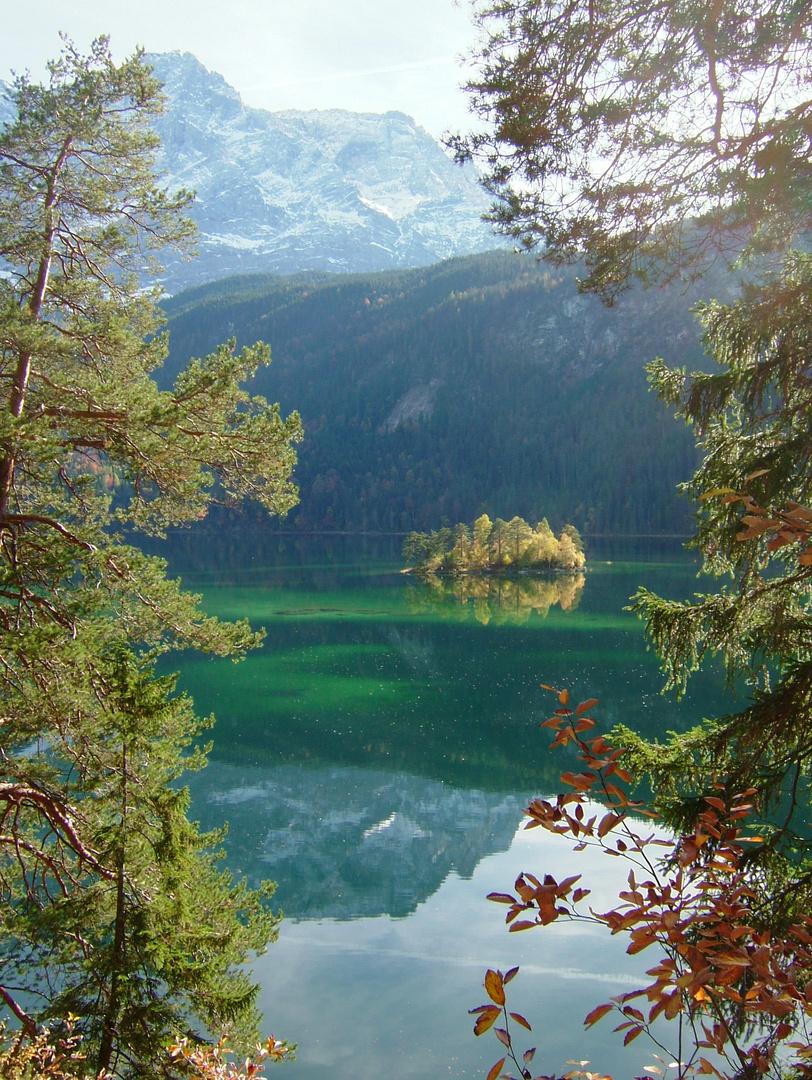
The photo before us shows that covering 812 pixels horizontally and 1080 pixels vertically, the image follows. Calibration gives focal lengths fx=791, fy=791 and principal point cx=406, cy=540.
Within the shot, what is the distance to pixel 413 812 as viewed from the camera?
17375 millimetres

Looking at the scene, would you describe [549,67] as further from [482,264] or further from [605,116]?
[482,264]

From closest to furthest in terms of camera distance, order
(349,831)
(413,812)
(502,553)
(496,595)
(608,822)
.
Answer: (608,822)
(349,831)
(413,812)
(496,595)
(502,553)

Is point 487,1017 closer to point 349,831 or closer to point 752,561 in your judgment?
point 752,561

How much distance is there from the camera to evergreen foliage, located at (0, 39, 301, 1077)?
5758 millimetres

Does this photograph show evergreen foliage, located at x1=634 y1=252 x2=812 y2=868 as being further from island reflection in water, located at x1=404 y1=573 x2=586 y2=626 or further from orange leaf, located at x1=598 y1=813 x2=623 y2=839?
island reflection in water, located at x1=404 y1=573 x2=586 y2=626

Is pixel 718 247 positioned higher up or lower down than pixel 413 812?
higher up

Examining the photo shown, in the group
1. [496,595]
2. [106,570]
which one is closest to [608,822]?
[106,570]

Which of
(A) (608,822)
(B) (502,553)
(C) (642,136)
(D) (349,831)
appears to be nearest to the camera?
(A) (608,822)

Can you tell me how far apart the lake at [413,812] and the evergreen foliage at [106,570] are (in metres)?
3.63

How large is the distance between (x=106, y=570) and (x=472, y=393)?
155146 millimetres

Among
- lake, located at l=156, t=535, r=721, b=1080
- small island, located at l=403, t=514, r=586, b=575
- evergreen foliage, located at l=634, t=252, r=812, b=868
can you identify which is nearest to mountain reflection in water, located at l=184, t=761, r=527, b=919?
lake, located at l=156, t=535, r=721, b=1080

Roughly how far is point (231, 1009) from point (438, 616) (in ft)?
115

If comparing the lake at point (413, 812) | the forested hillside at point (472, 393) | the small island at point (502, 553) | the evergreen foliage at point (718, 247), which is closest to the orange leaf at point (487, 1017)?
the evergreen foliage at point (718, 247)

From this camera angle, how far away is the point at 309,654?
1259 inches
